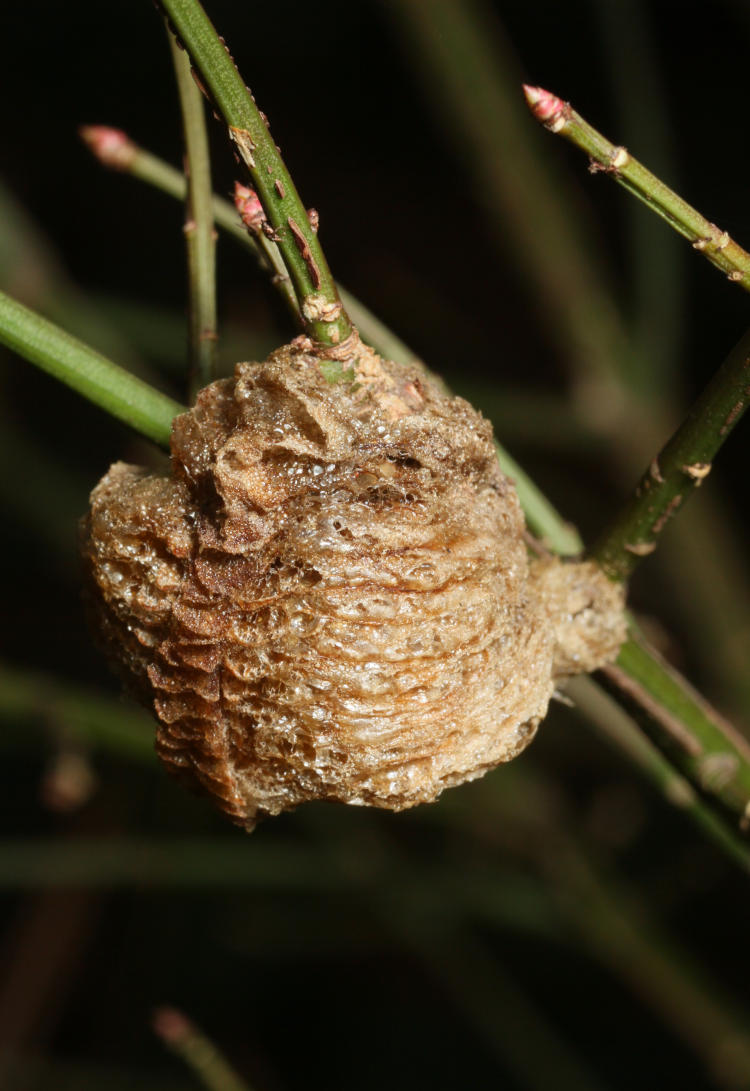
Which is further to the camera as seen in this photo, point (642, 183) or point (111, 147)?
point (111, 147)

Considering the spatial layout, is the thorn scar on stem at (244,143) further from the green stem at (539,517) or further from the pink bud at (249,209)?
the green stem at (539,517)

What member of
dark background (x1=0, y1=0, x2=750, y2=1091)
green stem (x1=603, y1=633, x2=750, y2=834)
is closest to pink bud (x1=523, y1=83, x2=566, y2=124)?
green stem (x1=603, y1=633, x2=750, y2=834)

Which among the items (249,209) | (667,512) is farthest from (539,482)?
(249,209)

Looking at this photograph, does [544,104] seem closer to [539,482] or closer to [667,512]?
[667,512]

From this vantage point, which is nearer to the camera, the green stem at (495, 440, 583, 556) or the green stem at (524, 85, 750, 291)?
the green stem at (524, 85, 750, 291)

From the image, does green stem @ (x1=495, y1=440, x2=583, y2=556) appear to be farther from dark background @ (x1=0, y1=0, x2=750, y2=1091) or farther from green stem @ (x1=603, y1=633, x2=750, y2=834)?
dark background @ (x1=0, y1=0, x2=750, y2=1091)

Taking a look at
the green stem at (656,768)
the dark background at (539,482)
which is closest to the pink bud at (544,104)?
the green stem at (656,768)
